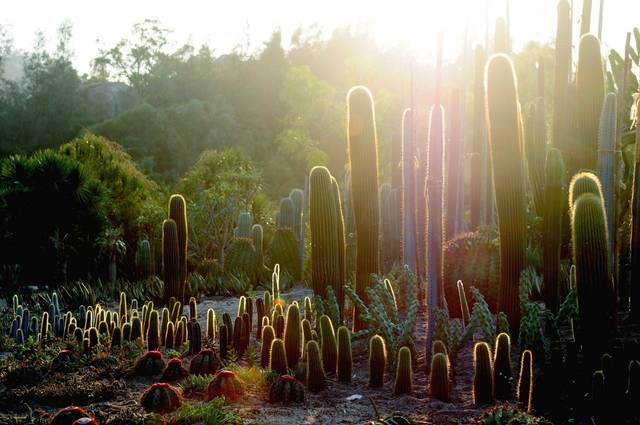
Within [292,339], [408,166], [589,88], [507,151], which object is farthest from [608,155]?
[292,339]

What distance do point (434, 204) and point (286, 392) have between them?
1.59 m

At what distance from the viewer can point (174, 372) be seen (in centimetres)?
548

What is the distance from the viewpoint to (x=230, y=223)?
15.9m

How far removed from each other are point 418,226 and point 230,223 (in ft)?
30.8

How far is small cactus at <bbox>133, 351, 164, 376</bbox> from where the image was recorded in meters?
5.66

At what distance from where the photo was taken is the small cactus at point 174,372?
5457 millimetres

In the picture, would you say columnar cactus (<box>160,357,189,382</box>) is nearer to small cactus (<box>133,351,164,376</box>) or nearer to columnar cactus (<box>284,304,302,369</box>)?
small cactus (<box>133,351,164,376</box>)

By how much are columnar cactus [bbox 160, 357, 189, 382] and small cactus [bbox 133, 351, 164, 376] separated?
184 millimetres

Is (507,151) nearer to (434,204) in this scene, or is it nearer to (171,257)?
(434,204)

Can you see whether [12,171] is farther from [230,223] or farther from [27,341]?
[27,341]

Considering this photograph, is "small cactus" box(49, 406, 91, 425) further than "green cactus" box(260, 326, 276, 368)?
No

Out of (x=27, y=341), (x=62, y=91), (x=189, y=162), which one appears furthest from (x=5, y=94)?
(x=27, y=341)

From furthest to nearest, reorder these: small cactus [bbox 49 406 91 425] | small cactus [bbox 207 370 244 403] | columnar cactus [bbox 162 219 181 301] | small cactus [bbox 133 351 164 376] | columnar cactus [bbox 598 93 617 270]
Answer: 1. columnar cactus [bbox 162 219 181 301]
2. columnar cactus [bbox 598 93 617 270]
3. small cactus [bbox 133 351 164 376]
4. small cactus [bbox 207 370 244 403]
5. small cactus [bbox 49 406 91 425]

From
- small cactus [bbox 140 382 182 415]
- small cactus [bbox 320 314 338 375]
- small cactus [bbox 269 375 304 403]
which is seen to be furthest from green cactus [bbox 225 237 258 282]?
small cactus [bbox 140 382 182 415]
